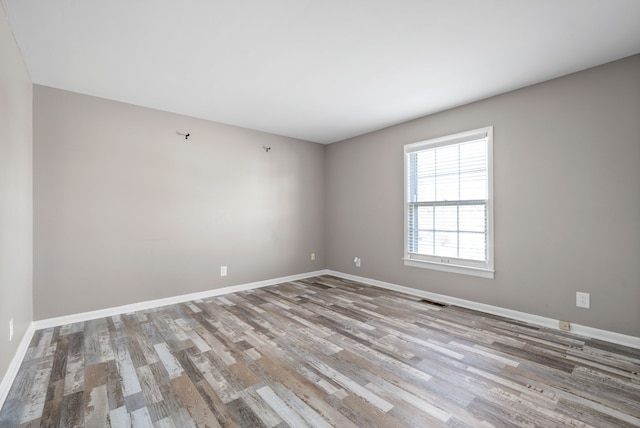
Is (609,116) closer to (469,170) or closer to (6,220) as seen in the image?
(469,170)

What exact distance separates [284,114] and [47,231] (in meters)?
2.95

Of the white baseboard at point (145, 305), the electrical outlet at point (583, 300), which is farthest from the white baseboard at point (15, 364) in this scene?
the electrical outlet at point (583, 300)

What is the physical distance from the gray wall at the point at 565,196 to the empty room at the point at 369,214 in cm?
2

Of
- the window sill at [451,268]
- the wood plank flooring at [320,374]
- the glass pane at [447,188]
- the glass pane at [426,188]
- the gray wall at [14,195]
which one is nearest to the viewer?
the wood plank flooring at [320,374]

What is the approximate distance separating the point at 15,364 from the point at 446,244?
431cm

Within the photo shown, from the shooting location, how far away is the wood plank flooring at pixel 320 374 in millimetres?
1656

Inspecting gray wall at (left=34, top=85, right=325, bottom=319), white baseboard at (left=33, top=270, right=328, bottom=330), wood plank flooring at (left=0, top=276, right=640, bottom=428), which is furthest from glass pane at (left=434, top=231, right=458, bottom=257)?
white baseboard at (left=33, top=270, right=328, bottom=330)

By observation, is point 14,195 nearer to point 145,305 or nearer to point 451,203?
point 145,305

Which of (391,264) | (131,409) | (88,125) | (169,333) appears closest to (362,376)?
(131,409)

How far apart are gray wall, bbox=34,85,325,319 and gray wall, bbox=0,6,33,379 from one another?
231 millimetres

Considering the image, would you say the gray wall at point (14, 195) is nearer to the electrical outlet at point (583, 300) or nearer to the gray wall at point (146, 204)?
the gray wall at point (146, 204)

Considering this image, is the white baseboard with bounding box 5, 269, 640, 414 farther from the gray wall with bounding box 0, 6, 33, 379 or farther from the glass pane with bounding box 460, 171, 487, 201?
the glass pane with bounding box 460, 171, 487, 201

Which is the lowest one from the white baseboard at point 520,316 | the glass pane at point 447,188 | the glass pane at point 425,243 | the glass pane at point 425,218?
the white baseboard at point 520,316

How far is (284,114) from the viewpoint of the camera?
393 cm
